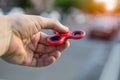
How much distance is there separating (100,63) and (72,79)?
114 inches

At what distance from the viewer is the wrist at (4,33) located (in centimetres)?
337

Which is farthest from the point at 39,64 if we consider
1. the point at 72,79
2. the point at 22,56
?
the point at 72,79

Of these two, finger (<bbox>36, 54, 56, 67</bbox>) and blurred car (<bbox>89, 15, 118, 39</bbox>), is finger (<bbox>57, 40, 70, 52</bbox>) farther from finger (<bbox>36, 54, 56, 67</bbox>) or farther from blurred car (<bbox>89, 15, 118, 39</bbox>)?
blurred car (<bbox>89, 15, 118, 39</bbox>)

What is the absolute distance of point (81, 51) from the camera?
62.6ft

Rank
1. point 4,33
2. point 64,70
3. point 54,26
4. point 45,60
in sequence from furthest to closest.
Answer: point 64,70
point 45,60
point 54,26
point 4,33

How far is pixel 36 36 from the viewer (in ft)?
12.6

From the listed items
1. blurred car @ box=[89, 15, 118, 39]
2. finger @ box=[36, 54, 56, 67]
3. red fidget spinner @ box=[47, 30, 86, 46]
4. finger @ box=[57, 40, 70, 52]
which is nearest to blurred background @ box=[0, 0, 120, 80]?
blurred car @ box=[89, 15, 118, 39]

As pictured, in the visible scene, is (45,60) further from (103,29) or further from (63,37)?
(103,29)

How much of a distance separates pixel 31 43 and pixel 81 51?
50.2 ft

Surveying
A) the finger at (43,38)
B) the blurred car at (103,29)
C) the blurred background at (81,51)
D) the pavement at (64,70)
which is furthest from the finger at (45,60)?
the blurred car at (103,29)

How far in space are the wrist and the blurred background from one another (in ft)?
9.62

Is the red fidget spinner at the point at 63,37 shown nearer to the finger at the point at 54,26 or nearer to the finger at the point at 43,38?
the finger at the point at 54,26

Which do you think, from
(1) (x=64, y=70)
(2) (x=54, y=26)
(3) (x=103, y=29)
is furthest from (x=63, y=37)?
(3) (x=103, y=29)

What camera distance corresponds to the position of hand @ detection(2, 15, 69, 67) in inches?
139
